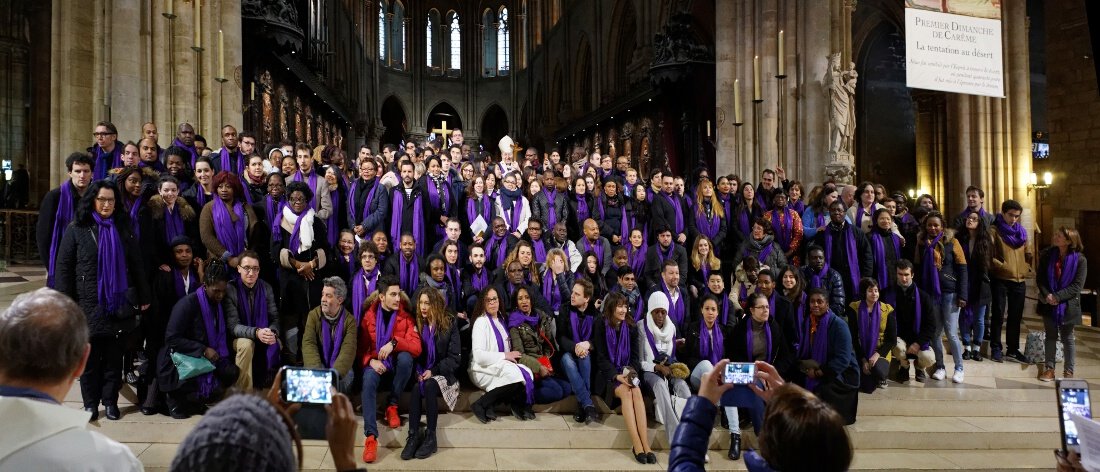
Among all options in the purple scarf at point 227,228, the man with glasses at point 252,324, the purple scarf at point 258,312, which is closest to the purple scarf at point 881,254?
the purple scarf at point 258,312

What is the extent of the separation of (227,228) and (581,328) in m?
3.39

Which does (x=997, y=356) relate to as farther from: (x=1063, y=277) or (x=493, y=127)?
(x=493, y=127)

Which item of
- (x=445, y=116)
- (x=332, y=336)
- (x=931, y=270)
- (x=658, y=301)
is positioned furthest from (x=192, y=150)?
(x=445, y=116)

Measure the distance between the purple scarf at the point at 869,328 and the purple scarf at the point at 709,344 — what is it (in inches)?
Answer: 68.3

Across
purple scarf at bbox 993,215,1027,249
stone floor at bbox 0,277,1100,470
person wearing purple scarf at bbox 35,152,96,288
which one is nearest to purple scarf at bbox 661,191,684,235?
stone floor at bbox 0,277,1100,470

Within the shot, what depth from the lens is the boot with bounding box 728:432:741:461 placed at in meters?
5.94

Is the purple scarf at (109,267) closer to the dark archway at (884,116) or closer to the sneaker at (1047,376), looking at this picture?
the sneaker at (1047,376)

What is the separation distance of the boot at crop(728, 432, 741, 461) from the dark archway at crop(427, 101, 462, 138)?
35.7 meters

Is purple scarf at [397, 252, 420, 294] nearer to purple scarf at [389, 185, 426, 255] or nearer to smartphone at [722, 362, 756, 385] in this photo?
purple scarf at [389, 185, 426, 255]

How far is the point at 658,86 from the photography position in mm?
14734

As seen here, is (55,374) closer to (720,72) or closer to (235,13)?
(235,13)

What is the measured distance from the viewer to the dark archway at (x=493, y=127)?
40.7m

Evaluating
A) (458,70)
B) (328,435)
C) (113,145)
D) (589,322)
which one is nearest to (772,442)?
(328,435)

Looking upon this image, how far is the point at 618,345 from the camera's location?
6559 millimetres
